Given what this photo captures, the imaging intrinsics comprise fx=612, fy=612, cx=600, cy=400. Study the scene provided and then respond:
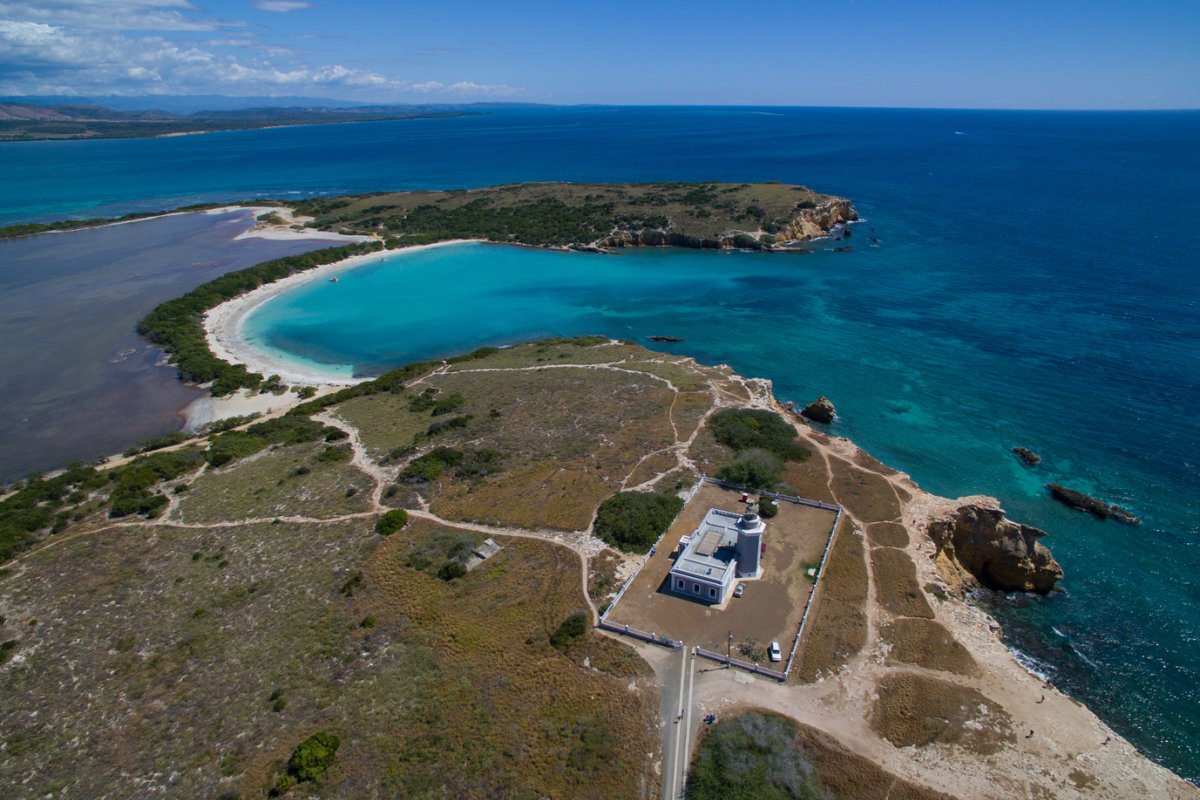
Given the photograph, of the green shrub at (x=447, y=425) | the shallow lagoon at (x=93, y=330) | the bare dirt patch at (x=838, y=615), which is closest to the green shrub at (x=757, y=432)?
the bare dirt patch at (x=838, y=615)

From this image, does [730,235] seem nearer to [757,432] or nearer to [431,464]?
[757,432]

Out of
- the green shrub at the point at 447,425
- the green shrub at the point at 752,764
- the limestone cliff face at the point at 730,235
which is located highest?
the limestone cliff face at the point at 730,235

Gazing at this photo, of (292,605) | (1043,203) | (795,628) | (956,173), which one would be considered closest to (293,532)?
(292,605)

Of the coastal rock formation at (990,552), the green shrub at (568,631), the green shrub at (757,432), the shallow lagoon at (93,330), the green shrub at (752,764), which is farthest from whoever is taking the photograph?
the shallow lagoon at (93,330)

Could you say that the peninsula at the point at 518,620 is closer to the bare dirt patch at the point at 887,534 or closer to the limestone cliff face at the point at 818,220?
the bare dirt patch at the point at 887,534

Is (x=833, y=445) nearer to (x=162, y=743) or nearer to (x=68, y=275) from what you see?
(x=162, y=743)

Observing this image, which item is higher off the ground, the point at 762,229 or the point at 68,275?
the point at 762,229

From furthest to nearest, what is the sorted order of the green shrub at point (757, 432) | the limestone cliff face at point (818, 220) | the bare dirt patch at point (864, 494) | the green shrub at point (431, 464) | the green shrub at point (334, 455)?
1. the limestone cliff face at point (818, 220)
2. the green shrub at point (334, 455)
3. the green shrub at point (757, 432)
4. the green shrub at point (431, 464)
5. the bare dirt patch at point (864, 494)
